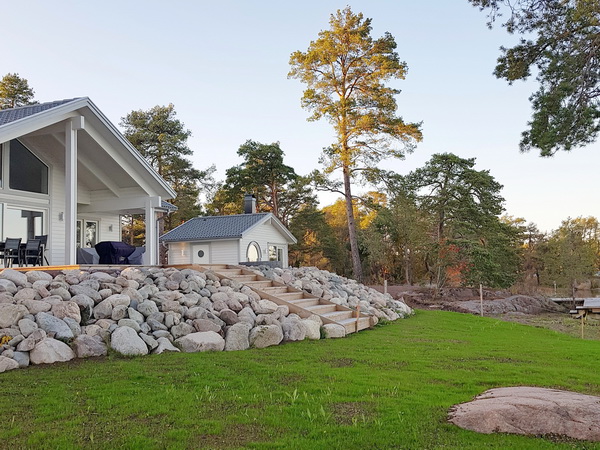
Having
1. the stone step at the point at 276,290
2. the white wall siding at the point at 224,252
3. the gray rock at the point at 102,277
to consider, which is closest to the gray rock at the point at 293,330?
the stone step at the point at 276,290

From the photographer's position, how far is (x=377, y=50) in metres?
23.4

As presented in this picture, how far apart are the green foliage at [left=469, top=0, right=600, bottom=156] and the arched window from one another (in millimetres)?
16258

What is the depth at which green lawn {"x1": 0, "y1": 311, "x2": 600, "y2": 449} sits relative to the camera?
3.52 m

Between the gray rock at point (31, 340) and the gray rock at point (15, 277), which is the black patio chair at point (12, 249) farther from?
the gray rock at point (31, 340)

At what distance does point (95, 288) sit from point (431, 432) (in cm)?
635

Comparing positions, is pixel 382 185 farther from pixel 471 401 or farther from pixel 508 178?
pixel 471 401

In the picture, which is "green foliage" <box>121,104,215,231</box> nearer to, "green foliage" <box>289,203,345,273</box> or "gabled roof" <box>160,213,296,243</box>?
"green foliage" <box>289,203,345,273</box>

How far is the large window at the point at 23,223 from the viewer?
38.4 ft

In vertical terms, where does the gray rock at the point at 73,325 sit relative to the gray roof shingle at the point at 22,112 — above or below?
below

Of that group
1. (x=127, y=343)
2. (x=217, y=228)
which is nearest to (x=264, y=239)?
(x=217, y=228)

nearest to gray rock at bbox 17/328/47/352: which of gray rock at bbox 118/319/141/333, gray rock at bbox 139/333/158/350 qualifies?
gray rock at bbox 118/319/141/333

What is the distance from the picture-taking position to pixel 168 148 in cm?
3347

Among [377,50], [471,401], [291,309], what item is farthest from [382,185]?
[471,401]

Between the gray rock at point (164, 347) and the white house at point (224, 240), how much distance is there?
14864 mm
